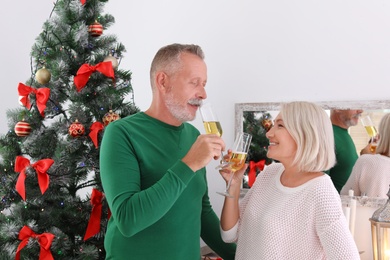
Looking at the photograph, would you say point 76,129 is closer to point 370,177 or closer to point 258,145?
point 258,145

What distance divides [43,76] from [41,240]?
2.52 feet

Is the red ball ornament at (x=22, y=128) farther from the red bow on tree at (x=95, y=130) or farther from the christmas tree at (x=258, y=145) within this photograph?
the christmas tree at (x=258, y=145)

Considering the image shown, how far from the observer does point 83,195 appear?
11.1ft

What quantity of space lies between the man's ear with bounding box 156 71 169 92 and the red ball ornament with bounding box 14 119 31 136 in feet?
2.75

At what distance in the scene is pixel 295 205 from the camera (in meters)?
1.57

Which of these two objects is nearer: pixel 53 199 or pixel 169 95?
pixel 169 95

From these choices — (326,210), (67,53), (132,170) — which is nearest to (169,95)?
(132,170)

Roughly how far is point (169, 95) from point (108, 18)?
0.91 m

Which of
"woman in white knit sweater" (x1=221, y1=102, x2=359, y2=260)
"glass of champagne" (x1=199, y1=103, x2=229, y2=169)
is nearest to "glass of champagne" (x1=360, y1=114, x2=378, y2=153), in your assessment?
"woman in white knit sweater" (x1=221, y1=102, x2=359, y2=260)

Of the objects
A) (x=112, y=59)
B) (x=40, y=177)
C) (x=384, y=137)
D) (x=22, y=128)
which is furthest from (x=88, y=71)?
(x=384, y=137)

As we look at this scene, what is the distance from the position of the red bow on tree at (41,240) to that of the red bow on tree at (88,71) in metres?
0.70

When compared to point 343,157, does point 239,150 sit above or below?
above

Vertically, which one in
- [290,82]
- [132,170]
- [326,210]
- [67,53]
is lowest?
[326,210]

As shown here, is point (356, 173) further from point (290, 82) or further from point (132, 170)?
point (132, 170)
